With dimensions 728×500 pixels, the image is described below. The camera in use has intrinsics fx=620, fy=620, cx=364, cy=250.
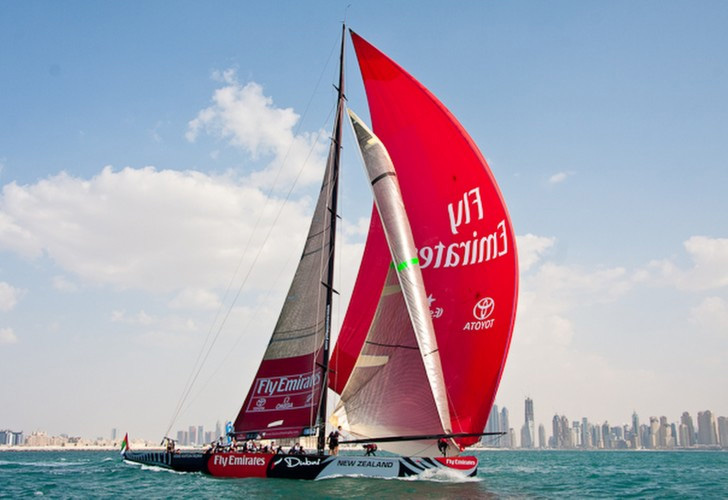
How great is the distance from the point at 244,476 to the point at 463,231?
438 inches

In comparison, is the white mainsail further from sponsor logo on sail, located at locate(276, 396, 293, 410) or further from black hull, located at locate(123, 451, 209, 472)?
black hull, located at locate(123, 451, 209, 472)

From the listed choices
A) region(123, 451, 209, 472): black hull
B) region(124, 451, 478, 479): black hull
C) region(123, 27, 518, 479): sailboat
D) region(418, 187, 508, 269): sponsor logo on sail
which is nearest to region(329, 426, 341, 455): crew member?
region(123, 27, 518, 479): sailboat

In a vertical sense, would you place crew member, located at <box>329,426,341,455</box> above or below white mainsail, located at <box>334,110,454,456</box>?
below

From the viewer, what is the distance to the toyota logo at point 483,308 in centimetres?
2009

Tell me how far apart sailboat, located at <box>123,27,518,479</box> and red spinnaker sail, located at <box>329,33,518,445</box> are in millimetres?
38

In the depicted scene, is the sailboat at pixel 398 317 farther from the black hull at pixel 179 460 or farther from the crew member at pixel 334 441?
the crew member at pixel 334 441

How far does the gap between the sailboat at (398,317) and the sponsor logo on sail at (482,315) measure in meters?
0.03

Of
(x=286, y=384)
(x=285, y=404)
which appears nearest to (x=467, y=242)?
(x=286, y=384)

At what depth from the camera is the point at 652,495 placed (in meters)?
22.8

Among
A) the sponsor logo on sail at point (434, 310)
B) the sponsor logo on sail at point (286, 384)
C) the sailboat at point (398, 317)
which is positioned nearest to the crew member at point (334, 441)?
the sailboat at point (398, 317)

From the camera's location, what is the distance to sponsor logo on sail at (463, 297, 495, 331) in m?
20.0

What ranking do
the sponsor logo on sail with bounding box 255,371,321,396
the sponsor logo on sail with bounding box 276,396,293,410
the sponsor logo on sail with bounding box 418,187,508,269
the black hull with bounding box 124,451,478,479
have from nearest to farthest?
1. the black hull with bounding box 124,451,478,479
2. the sponsor logo on sail with bounding box 418,187,508,269
3. the sponsor logo on sail with bounding box 255,371,321,396
4. the sponsor logo on sail with bounding box 276,396,293,410

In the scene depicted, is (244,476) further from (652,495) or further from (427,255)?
(652,495)

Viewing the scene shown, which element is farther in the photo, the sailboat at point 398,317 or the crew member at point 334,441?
the crew member at point 334,441
